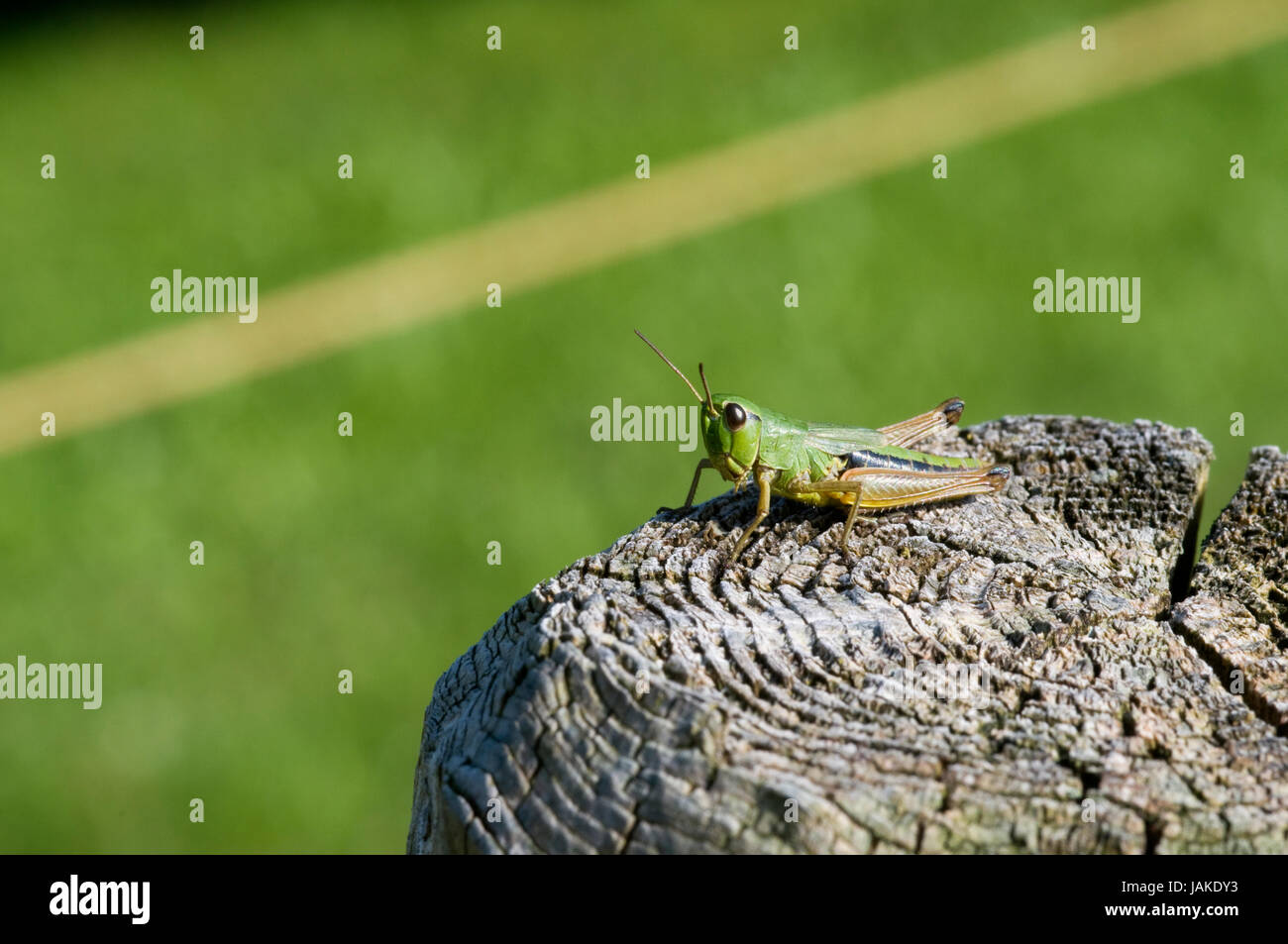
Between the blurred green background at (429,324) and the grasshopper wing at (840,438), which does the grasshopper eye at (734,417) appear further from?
the blurred green background at (429,324)

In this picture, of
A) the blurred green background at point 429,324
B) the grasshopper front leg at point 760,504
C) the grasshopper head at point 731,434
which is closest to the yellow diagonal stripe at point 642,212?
the blurred green background at point 429,324

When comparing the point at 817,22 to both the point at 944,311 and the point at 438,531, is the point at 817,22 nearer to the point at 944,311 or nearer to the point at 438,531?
the point at 944,311

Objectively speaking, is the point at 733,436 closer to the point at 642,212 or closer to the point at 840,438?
the point at 840,438

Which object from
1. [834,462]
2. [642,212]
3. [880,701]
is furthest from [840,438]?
[642,212]

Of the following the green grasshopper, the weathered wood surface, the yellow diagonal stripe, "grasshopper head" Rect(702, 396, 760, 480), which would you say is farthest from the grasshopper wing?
the yellow diagonal stripe

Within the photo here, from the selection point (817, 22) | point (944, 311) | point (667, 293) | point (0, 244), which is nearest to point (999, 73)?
point (817, 22)

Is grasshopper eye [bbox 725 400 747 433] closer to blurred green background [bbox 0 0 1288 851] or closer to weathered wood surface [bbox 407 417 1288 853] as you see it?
weathered wood surface [bbox 407 417 1288 853]
